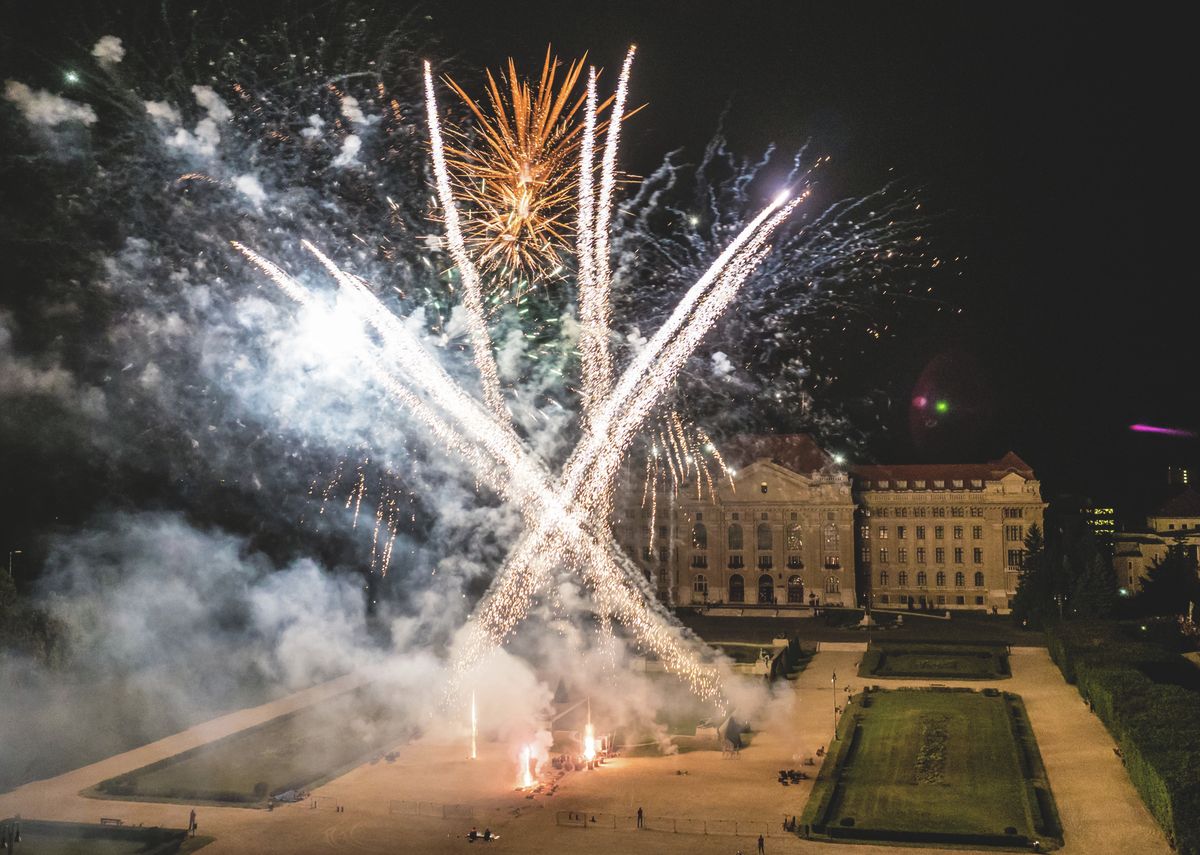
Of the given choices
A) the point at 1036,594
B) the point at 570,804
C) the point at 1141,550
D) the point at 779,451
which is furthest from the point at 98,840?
the point at 1141,550

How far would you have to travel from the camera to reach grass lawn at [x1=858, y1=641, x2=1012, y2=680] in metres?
38.2

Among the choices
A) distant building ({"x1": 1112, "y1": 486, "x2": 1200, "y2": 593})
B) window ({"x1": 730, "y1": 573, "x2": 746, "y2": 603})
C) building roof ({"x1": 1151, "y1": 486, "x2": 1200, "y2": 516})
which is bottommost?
window ({"x1": 730, "y1": 573, "x2": 746, "y2": 603})

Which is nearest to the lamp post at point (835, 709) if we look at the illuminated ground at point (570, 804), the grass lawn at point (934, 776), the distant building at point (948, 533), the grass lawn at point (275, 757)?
the grass lawn at point (934, 776)

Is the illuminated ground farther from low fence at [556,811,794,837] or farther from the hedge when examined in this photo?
the hedge

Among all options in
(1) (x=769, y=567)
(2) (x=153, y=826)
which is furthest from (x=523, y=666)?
(1) (x=769, y=567)

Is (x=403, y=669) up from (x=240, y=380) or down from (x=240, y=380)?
down

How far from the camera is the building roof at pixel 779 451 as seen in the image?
60.7m

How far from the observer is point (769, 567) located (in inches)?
2366

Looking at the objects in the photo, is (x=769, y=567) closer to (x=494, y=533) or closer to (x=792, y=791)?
(x=494, y=533)

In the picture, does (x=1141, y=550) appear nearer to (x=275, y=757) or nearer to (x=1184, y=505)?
(x=1184, y=505)

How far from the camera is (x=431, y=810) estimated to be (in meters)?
23.8

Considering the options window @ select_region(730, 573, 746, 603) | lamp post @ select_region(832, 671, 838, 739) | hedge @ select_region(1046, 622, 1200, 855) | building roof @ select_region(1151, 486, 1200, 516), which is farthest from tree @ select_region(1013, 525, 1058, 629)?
building roof @ select_region(1151, 486, 1200, 516)

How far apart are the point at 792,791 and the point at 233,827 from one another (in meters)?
12.6

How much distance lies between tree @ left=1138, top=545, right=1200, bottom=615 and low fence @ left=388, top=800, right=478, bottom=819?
39.4m
